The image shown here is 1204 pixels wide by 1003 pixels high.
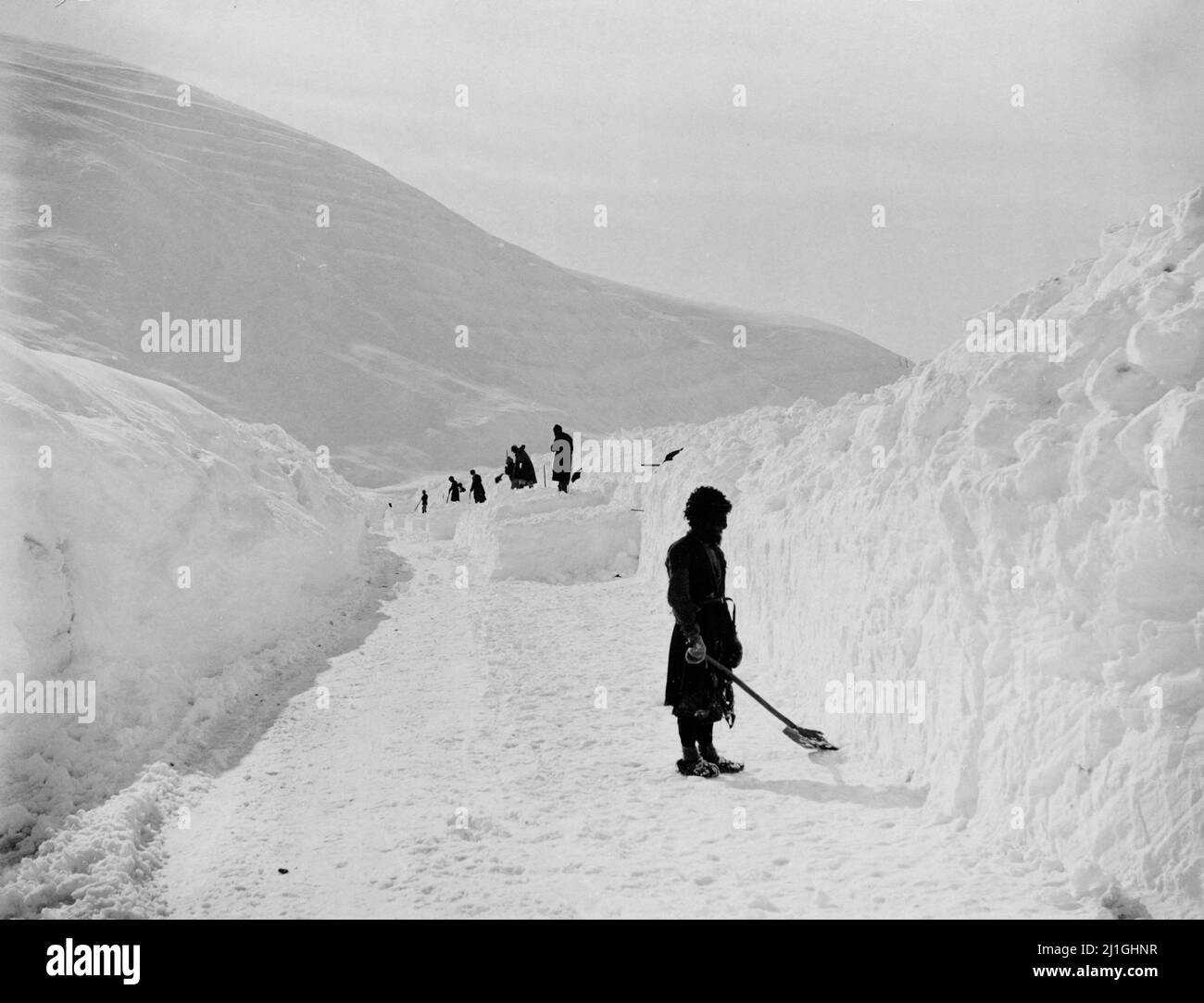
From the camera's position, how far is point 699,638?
5.80 m

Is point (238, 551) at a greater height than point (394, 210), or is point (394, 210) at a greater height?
point (394, 210)

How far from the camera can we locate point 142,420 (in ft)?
30.6

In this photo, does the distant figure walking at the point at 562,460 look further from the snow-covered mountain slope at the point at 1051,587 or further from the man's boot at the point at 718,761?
the man's boot at the point at 718,761

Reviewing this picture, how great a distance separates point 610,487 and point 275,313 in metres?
86.6

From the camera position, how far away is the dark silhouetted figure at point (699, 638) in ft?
19.2

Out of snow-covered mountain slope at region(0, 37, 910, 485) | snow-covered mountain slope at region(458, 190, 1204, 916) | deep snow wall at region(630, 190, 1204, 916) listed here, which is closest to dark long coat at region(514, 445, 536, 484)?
snow-covered mountain slope at region(458, 190, 1204, 916)

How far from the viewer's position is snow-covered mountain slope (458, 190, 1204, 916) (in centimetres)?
381

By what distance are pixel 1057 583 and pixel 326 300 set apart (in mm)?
103546

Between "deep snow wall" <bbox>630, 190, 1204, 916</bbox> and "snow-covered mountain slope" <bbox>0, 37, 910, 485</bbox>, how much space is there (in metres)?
71.1

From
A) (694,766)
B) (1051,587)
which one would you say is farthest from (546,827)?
(1051,587)

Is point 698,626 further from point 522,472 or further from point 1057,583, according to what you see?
point 522,472

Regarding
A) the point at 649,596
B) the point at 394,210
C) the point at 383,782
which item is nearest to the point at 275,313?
the point at 394,210

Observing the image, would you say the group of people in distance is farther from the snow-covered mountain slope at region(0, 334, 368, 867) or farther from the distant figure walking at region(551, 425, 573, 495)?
the snow-covered mountain slope at region(0, 334, 368, 867)

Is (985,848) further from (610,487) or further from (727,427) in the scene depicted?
(610,487)
